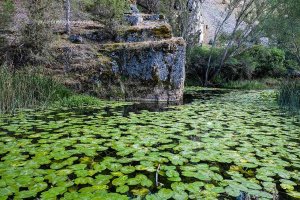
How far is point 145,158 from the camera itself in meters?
4.23

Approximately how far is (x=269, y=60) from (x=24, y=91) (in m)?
20.7

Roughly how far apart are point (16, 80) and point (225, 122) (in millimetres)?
5765

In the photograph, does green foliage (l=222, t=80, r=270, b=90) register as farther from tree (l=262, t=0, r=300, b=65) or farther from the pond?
the pond

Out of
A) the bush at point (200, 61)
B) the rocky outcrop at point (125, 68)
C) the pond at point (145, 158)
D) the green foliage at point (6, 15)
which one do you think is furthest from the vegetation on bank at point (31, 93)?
the bush at point (200, 61)

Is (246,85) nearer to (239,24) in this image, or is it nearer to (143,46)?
(239,24)

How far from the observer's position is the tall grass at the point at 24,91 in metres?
7.45

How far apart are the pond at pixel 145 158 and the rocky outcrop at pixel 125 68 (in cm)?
425

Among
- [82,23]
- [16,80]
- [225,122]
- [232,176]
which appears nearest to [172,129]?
[225,122]

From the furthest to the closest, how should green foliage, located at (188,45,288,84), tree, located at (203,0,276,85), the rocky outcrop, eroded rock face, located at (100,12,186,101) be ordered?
green foliage, located at (188,45,288,84) → tree, located at (203,0,276,85) → eroded rock face, located at (100,12,186,101) → the rocky outcrop

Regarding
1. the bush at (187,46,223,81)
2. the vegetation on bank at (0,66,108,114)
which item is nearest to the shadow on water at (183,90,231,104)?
the vegetation on bank at (0,66,108,114)

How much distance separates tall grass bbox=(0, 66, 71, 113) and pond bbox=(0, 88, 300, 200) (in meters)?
0.62

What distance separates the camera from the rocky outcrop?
11382mm

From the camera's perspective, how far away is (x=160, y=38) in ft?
44.6

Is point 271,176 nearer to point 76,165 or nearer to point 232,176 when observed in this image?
point 232,176
